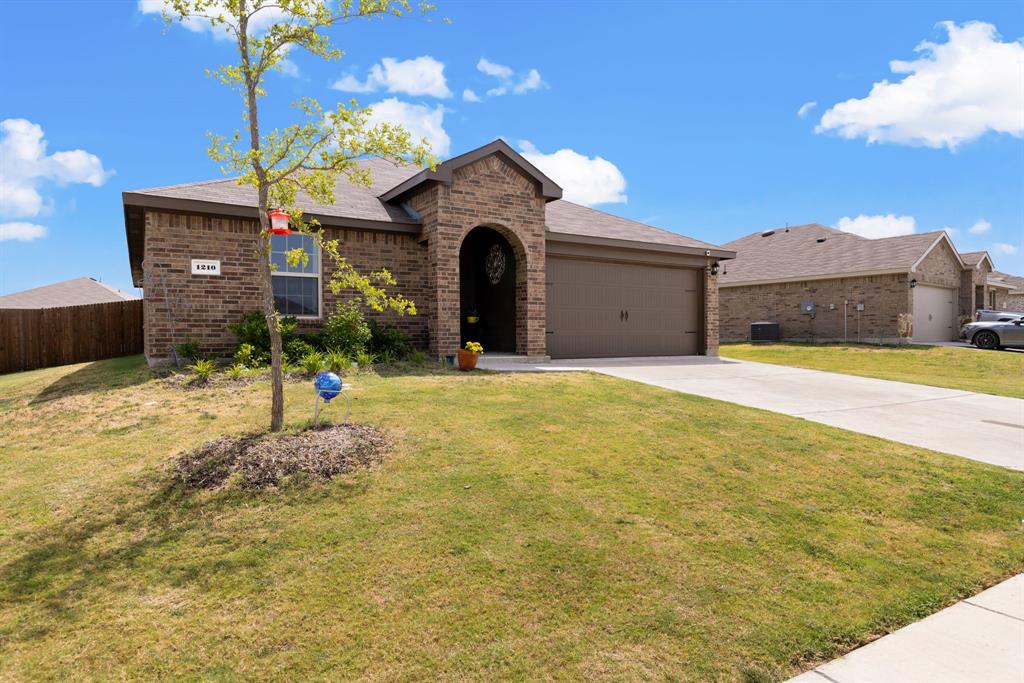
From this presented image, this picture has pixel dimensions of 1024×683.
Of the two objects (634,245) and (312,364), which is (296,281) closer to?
(312,364)

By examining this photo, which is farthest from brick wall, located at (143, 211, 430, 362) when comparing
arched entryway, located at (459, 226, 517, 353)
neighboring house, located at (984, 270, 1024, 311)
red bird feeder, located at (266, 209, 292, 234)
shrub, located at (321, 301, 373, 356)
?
neighboring house, located at (984, 270, 1024, 311)

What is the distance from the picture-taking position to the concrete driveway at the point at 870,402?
6.91m

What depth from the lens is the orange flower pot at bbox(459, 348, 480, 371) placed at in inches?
414

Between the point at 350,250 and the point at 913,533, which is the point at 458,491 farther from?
the point at 350,250

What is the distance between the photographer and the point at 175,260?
10359mm

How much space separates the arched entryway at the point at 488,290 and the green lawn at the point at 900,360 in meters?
8.22

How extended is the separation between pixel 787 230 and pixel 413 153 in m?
31.1

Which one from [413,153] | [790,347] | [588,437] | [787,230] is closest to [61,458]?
[413,153]

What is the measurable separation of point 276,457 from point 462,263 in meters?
11.1

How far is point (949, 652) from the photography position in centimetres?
310

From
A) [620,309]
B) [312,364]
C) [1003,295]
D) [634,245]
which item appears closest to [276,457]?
[312,364]

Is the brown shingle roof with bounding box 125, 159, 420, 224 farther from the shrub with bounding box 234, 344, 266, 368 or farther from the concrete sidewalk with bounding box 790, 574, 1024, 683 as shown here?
the concrete sidewalk with bounding box 790, 574, 1024, 683

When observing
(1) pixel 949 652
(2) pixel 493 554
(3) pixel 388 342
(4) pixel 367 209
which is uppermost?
(4) pixel 367 209

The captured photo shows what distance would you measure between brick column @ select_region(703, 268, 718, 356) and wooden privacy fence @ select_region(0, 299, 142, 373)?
16.9m
